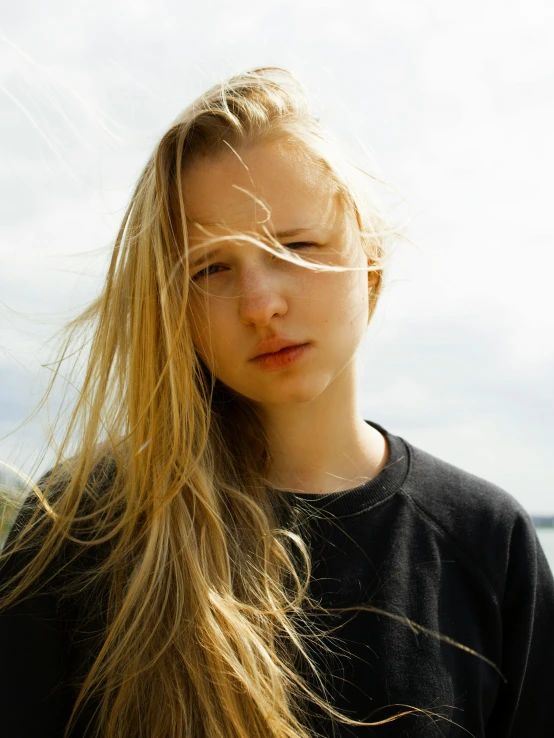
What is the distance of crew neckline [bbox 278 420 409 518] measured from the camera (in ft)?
5.69

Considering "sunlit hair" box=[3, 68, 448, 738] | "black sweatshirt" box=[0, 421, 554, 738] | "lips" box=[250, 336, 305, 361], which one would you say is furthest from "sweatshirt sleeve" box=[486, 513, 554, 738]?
"lips" box=[250, 336, 305, 361]

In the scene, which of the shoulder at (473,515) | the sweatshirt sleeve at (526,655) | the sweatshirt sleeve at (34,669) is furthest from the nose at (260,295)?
the sweatshirt sleeve at (526,655)

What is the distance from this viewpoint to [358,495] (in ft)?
5.76

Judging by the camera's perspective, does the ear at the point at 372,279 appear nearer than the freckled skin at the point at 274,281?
No

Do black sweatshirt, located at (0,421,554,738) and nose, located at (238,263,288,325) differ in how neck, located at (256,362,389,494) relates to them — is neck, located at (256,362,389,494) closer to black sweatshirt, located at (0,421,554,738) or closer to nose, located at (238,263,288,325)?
black sweatshirt, located at (0,421,554,738)

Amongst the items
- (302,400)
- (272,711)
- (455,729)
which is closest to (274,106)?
(302,400)

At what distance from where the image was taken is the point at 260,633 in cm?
155

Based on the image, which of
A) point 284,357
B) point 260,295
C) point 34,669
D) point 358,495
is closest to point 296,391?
point 284,357

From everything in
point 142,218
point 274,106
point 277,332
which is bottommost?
point 277,332

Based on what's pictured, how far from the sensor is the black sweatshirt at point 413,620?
151 centimetres

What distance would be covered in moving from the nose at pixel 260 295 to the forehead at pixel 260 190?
0.29 feet

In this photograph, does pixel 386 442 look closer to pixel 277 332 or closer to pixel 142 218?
pixel 277 332

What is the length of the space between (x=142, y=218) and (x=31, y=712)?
1.03 m

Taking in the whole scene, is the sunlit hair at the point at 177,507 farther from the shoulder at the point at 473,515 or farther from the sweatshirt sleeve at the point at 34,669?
the shoulder at the point at 473,515
